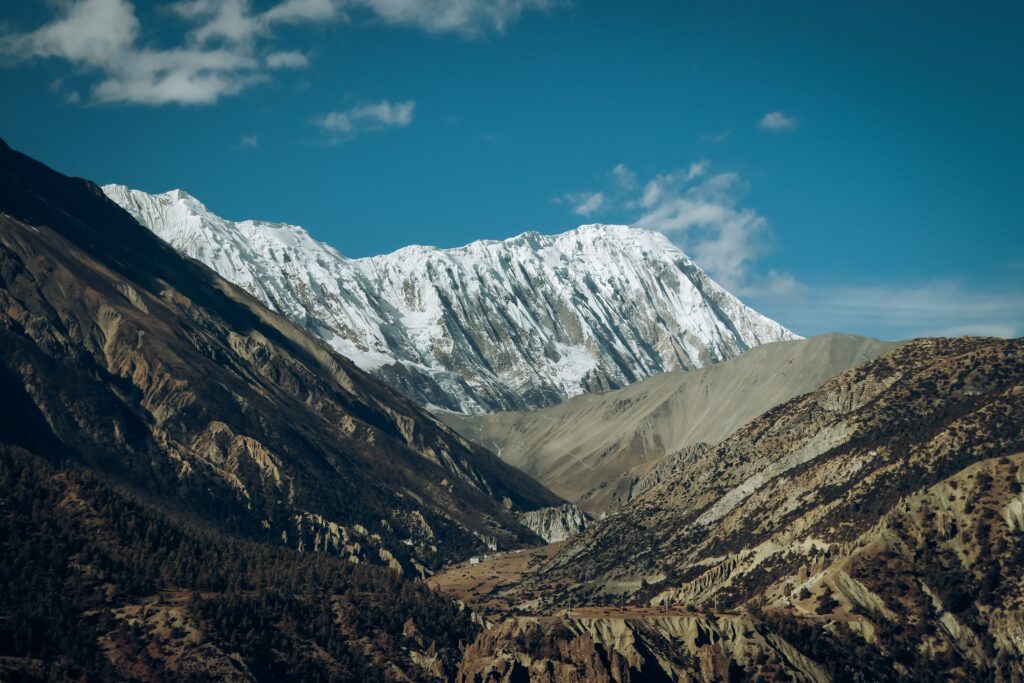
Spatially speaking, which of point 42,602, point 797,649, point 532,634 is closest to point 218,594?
point 42,602

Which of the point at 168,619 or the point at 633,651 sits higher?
the point at 633,651

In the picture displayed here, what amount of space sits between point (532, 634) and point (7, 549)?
68.2 meters

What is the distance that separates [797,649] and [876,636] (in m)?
13.7

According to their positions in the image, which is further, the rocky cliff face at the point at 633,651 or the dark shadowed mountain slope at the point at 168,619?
the dark shadowed mountain slope at the point at 168,619

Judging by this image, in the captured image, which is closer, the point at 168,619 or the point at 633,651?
the point at 633,651

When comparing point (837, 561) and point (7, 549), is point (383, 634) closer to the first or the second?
point (7, 549)

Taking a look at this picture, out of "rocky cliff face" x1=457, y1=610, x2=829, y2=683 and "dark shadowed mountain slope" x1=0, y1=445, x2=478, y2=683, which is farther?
"dark shadowed mountain slope" x1=0, y1=445, x2=478, y2=683

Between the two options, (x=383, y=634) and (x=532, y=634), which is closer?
(x=532, y=634)

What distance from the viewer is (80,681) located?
149 metres

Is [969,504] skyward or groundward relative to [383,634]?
skyward

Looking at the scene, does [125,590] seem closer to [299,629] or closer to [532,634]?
[299,629]

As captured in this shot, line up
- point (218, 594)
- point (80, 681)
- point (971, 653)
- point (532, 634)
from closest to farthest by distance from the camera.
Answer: point (80, 681) < point (532, 634) < point (971, 653) < point (218, 594)

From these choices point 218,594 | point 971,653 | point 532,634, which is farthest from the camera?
point 218,594

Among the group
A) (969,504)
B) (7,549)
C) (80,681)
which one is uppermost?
(969,504)
